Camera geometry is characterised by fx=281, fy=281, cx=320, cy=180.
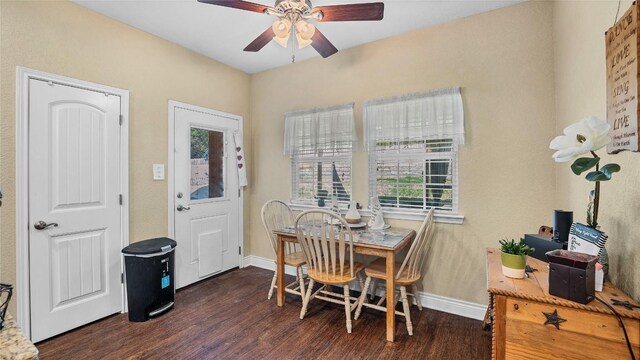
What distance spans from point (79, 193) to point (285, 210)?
198 cm

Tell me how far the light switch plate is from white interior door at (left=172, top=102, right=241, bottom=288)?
0.46 ft

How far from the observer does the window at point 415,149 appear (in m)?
2.61

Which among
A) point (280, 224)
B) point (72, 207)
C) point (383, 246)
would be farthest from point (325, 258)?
point (72, 207)

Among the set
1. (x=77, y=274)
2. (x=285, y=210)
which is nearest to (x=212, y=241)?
(x=285, y=210)

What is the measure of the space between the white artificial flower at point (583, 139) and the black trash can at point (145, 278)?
2910 mm

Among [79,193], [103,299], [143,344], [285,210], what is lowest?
[143,344]

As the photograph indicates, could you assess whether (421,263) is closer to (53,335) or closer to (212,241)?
(212,241)

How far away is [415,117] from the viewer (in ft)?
8.98

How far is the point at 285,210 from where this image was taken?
352cm

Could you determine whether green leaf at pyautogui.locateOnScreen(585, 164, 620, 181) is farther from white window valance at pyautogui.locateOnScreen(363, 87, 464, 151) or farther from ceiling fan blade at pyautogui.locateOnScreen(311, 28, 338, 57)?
ceiling fan blade at pyautogui.locateOnScreen(311, 28, 338, 57)

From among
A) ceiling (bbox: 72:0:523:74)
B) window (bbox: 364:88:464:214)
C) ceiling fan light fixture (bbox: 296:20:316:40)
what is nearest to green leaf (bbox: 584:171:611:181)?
window (bbox: 364:88:464:214)

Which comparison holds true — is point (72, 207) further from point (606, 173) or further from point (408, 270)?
point (606, 173)

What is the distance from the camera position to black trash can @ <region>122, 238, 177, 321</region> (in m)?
2.46

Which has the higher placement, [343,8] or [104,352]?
[343,8]
